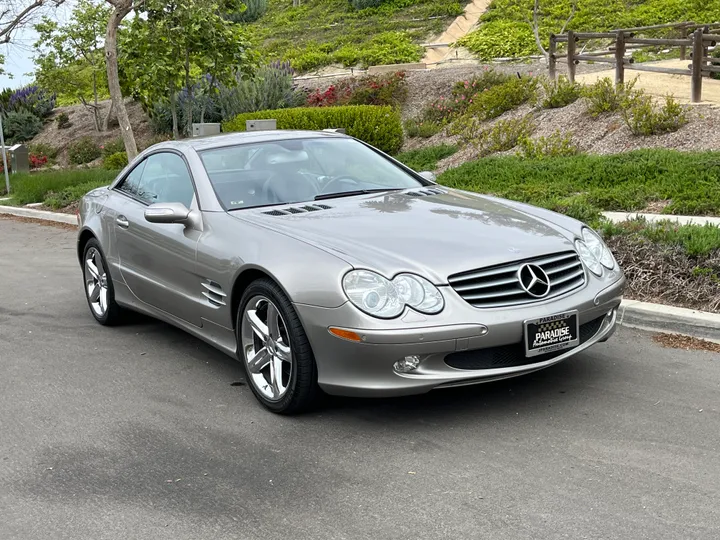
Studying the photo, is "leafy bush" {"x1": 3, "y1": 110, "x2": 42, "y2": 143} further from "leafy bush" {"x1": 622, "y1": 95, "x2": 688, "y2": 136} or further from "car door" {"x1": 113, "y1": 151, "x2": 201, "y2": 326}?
"car door" {"x1": 113, "y1": 151, "x2": 201, "y2": 326}

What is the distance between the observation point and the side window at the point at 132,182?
7.03 metres

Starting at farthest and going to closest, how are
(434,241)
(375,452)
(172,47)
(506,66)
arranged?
(506,66), (172,47), (434,241), (375,452)

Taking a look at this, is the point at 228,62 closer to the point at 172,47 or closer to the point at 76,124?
the point at 172,47

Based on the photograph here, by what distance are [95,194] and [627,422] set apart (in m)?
4.71

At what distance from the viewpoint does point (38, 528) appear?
385cm

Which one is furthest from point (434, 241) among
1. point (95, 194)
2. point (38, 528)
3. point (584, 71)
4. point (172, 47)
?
point (584, 71)

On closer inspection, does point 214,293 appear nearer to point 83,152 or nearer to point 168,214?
point 168,214

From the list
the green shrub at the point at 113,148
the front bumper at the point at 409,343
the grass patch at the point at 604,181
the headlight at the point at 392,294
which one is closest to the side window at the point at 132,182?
the front bumper at the point at 409,343

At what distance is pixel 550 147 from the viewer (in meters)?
14.1

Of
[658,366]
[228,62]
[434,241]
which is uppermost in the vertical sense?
[228,62]

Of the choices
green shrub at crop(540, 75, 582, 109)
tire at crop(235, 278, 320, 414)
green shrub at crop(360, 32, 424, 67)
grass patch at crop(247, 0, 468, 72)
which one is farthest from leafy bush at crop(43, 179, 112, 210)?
green shrub at crop(360, 32, 424, 67)

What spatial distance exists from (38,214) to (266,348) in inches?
471

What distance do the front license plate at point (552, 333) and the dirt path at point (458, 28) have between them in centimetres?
2483

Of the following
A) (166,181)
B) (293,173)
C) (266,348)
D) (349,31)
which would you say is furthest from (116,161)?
(266,348)
